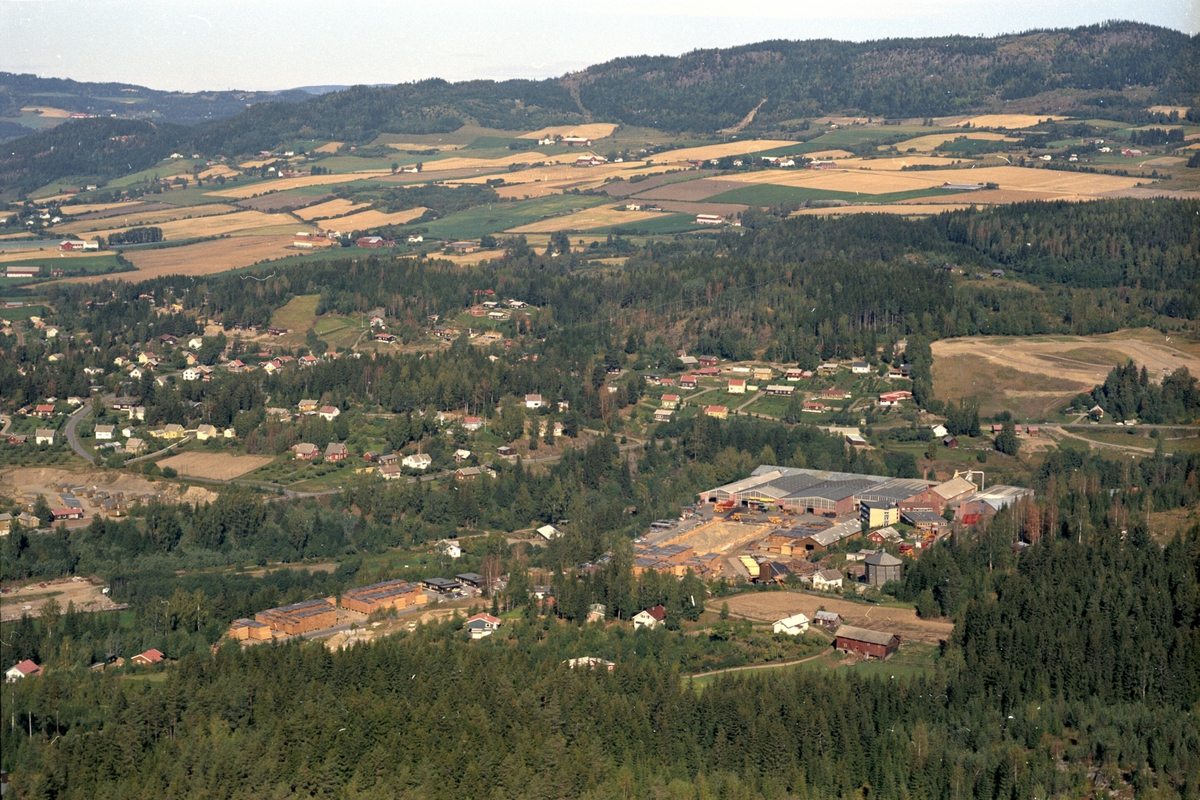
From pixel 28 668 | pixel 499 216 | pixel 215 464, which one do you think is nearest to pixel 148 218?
pixel 499 216

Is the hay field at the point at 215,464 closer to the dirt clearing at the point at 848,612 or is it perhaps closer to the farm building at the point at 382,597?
the farm building at the point at 382,597

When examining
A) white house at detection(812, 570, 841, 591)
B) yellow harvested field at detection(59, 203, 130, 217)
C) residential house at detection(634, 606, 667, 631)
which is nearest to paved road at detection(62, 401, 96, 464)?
residential house at detection(634, 606, 667, 631)

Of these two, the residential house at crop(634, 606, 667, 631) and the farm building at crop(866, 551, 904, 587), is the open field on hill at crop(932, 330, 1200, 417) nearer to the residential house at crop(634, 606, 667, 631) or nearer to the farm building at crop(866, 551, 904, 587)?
the farm building at crop(866, 551, 904, 587)

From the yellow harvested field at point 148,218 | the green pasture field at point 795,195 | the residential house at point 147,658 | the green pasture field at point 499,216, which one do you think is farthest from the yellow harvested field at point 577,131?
the residential house at point 147,658

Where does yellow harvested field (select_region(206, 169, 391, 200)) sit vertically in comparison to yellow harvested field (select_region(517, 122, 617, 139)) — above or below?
below

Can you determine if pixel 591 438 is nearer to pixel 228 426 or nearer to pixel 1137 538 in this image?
pixel 228 426
